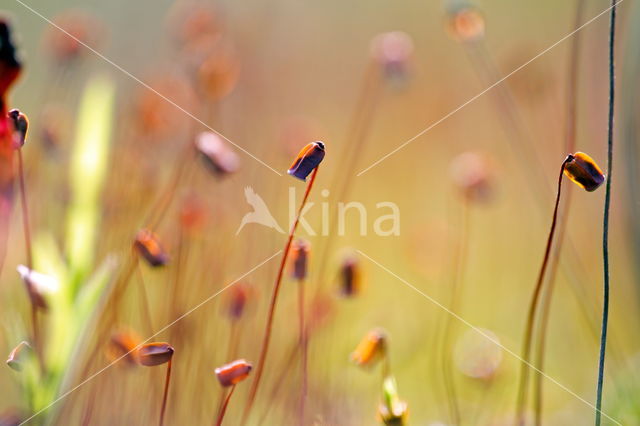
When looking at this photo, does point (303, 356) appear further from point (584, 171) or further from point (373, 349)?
point (584, 171)

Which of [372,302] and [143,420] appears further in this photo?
[372,302]

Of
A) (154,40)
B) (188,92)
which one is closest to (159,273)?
(188,92)

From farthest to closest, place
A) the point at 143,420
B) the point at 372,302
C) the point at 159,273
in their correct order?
the point at 372,302 → the point at 159,273 → the point at 143,420

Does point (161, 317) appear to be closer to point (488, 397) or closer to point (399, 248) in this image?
point (488, 397)

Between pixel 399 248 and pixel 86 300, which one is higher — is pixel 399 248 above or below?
above

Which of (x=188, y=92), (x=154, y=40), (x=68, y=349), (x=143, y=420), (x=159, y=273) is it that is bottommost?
(x=143, y=420)

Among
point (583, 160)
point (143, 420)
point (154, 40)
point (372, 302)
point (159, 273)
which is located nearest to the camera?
point (583, 160)

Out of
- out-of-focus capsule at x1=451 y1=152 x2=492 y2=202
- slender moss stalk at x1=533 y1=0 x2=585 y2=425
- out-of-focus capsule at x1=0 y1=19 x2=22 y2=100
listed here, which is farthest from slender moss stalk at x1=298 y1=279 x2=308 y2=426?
out-of-focus capsule at x1=451 y1=152 x2=492 y2=202

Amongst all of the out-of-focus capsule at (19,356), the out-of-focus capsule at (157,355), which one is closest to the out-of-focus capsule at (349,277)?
the out-of-focus capsule at (157,355)
